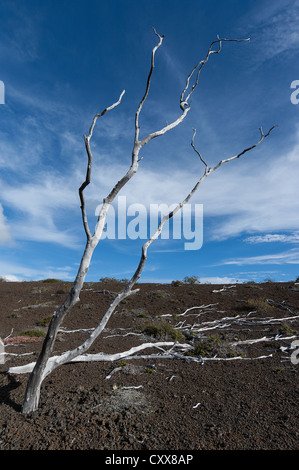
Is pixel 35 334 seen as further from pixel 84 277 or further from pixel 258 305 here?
pixel 258 305

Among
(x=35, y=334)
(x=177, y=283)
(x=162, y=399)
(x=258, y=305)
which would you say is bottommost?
(x=162, y=399)

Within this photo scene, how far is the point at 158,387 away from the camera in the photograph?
640 centimetres

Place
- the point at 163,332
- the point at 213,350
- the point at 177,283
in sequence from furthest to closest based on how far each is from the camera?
the point at 177,283 < the point at 163,332 < the point at 213,350

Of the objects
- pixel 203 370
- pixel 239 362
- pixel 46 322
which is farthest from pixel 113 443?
pixel 46 322

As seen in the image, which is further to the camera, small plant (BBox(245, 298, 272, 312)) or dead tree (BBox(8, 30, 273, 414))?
small plant (BBox(245, 298, 272, 312))

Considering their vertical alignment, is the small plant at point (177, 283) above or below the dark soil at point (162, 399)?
above

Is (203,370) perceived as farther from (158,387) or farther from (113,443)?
(113,443)

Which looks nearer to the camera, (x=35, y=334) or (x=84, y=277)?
(x=84, y=277)

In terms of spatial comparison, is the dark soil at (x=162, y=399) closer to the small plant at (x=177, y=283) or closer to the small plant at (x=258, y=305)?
the small plant at (x=258, y=305)

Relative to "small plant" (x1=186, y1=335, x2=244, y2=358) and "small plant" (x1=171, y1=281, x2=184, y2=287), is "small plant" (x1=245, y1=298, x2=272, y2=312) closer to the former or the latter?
"small plant" (x1=171, y1=281, x2=184, y2=287)

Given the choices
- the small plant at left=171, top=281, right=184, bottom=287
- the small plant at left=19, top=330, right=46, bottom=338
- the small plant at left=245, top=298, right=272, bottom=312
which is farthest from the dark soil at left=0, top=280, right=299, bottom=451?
the small plant at left=171, top=281, right=184, bottom=287

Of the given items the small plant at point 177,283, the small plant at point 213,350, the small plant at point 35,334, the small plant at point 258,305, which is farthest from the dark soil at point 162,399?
the small plant at point 177,283

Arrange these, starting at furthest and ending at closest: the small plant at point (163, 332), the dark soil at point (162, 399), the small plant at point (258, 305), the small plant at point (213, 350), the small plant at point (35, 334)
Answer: the small plant at point (258, 305), the small plant at point (35, 334), the small plant at point (163, 332), the small plant at point (213, 350), the dark soil at point (162, 399)

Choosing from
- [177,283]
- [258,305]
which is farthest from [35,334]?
[177,283]
